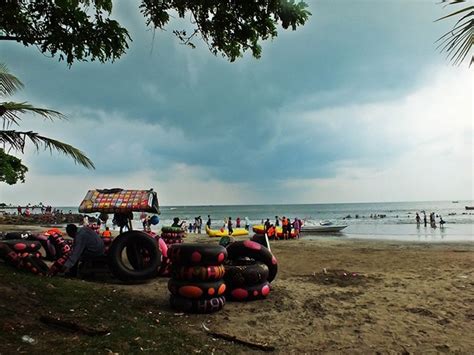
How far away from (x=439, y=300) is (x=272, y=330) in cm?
399

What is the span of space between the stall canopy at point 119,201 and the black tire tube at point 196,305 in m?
2.95

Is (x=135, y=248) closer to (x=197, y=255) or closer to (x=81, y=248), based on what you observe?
(x=81, y=248)

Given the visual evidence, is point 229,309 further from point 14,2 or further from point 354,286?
point 14,2

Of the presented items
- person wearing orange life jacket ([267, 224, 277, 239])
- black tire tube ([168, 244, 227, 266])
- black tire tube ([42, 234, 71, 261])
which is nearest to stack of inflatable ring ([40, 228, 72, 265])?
black tire tube ([42, 234, 71, 261])

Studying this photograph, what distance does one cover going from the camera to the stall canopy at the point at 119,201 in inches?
331

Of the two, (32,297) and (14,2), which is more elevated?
Result: (14,2)

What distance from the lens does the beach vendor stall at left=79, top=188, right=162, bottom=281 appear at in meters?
8.24

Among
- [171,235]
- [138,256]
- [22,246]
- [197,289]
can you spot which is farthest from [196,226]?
[197,289]

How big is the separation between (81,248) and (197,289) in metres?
3.61

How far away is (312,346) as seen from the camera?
4.86 metres

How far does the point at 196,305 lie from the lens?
6.07 m

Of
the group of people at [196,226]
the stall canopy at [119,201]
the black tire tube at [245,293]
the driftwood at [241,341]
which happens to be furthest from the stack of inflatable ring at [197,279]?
the group of people at [196,226]

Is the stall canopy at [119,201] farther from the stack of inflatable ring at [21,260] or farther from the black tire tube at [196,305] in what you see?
the black tire tube at [196,305]

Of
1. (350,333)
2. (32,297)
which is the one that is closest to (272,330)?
(350,333)
